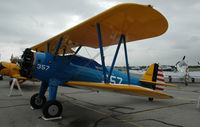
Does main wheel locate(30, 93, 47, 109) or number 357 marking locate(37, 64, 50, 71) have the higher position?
number 357 marking locate(37, 64, 50, 71)

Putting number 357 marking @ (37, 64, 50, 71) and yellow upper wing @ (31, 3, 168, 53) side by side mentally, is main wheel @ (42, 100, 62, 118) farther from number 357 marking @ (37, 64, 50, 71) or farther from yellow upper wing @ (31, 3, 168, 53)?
yellow upper wing @ (31, 3, 168, 53)

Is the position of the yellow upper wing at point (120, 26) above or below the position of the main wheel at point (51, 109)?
above

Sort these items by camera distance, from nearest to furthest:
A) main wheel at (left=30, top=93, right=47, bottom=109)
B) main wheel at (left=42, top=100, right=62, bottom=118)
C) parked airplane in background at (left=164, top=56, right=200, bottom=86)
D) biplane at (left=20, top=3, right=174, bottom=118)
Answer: biplane at (left=20, top=3, right=174, bottom=118)
main wheel at (left=42, top=100, right=62, bottom=118)
main wheel at (left=30, top=93, right=47, bottom=109)
parked airplane in background at (left=164, top=56, right=200, bottom=86)

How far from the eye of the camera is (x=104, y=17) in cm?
344

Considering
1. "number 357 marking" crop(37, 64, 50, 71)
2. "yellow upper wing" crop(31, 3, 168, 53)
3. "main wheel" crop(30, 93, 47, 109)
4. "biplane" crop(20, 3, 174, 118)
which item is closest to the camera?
"yellow upper wing" crop(31, 3, 168, 53)

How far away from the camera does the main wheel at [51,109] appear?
3.84 m

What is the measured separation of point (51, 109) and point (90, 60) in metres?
1.95

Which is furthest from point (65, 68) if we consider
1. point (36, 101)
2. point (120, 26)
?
point (120, 26)

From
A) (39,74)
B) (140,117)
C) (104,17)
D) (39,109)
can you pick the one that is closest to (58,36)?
(39,74)

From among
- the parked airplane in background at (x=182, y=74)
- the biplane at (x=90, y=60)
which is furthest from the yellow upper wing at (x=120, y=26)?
the parked airplane in background at (x=182, y=74)

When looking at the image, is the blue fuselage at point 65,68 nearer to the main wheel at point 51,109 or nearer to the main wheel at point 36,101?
the main wheel at point 51,109

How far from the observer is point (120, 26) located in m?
3.92

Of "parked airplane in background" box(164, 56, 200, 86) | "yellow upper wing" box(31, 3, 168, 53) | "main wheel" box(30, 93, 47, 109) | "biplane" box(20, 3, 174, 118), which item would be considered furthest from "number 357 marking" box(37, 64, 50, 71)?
"parked airplane in background" box(164, 56, 200, 86)

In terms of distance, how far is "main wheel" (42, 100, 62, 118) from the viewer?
3840 mm
